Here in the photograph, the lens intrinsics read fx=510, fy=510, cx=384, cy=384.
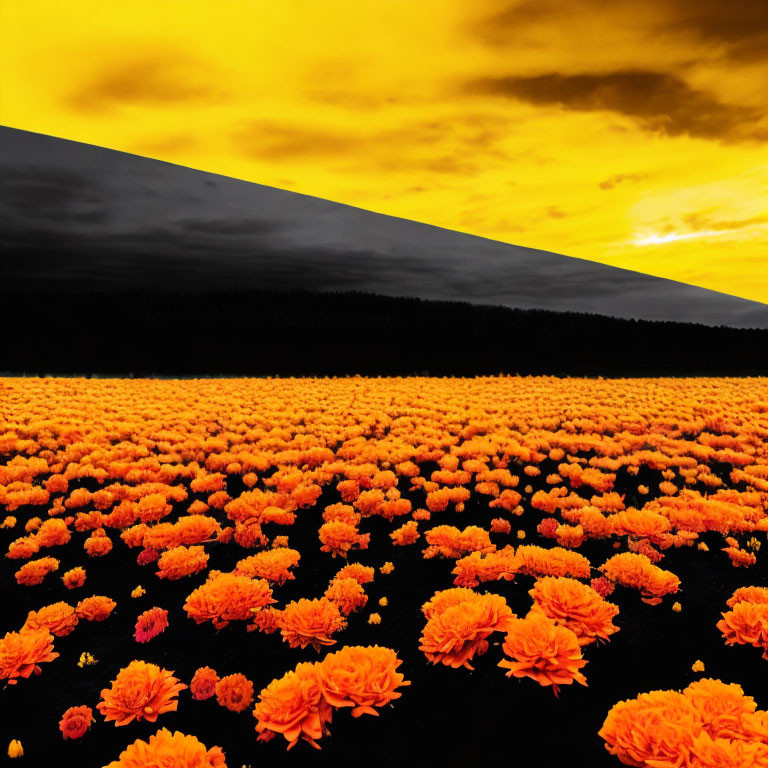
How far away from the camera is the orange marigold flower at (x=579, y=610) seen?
2.71m

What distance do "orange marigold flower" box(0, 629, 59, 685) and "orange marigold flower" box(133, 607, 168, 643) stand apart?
488mm

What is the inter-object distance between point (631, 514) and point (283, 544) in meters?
3.02

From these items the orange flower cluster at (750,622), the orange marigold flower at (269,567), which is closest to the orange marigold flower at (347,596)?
the orange marigold flower at (269,567)

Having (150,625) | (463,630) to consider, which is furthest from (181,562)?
(463,630)

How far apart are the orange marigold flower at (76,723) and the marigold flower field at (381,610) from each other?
12 millimetres

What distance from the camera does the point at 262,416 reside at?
405 inches

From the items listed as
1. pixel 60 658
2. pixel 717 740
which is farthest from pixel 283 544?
pixel 717 740

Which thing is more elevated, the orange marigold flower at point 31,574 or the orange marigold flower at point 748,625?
the orange marigold flower at point 748,625

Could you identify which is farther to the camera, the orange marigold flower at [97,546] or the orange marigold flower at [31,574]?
the orange marigold flower at [97,546]

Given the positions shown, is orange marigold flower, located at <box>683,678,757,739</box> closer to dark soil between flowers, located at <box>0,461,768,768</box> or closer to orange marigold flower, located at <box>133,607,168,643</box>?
dark soil between flowers, located at <box>0,461,768,768</box>

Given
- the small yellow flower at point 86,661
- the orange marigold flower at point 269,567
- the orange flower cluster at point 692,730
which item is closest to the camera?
the orange flower cluster at point 692,730

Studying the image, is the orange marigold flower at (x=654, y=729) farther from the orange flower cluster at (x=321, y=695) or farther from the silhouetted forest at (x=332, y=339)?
the silhouetted forest at (x=332, y=339)

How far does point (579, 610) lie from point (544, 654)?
0.53 metres

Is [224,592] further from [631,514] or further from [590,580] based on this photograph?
[631,514]
